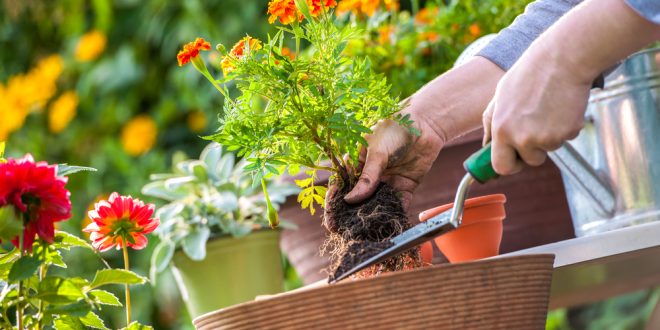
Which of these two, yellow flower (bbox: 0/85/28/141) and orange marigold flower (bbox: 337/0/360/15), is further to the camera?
yellow flower (bbox: 0/85/28/141)

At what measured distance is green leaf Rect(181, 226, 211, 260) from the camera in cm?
180

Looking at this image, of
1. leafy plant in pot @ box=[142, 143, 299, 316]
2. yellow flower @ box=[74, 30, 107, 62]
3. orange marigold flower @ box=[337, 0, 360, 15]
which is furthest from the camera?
yellow flower @ box=[74, 30, 107, 62]

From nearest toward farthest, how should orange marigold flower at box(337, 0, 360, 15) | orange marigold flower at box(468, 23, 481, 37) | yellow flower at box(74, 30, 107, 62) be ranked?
orange marigold flower at box(337, 0, 360, 15) < orange marigold flower at box(468, 23, 481, 37) < yellow flower at box(74, 30, 107, 62)

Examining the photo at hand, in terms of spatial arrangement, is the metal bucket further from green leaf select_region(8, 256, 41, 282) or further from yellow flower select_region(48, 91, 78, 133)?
yellow flower select_region(48, 91, 78, 133)

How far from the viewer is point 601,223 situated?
1286 millimetres

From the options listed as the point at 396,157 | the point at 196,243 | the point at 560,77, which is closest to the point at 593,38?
the point at 560,77

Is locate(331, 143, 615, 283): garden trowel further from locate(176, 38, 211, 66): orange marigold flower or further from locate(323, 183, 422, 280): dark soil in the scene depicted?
locate(176, 38, 211, 66): orange marigold flower

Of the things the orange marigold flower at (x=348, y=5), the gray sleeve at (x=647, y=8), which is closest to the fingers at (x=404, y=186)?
the gray sleeve at (x=647, y=8)

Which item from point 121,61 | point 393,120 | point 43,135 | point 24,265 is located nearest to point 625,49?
point 393,120

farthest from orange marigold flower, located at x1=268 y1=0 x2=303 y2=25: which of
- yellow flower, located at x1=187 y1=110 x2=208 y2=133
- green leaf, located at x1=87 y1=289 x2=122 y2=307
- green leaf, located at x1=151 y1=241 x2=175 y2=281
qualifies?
yellow flower, located at x1=187 y1=110 x2=208 y2=133

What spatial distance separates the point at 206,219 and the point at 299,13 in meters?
0.95

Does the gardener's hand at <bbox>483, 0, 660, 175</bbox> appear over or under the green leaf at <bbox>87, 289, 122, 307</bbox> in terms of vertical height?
over

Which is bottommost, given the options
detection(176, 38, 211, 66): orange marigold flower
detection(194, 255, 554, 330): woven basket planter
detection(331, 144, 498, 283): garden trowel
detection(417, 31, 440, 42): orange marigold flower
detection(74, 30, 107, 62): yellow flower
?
detection(194, 255, 554, 330): woven basket planter

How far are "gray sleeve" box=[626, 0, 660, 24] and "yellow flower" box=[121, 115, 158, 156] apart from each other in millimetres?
2455
